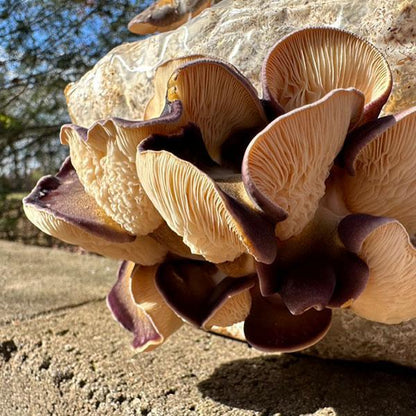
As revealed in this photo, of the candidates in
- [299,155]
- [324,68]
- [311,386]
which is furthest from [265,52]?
[311,386]

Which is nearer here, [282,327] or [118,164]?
[118,164]

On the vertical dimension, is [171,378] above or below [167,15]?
below

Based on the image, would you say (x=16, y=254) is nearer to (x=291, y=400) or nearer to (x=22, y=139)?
(x=291, y=400)

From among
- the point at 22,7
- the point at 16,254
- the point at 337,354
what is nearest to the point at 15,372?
the point at 337,354

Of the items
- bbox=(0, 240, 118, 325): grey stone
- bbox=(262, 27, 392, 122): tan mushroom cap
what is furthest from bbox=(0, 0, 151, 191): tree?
bbox=(262, 27, 392, 122): tan mushroom cap

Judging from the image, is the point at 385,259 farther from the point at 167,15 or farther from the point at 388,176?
the point at 167,15

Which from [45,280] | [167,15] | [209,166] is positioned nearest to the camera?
[209,166]

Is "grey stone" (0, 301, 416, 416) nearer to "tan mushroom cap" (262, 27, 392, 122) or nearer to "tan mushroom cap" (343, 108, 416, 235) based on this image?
"tan mushroom cap" (343, 108, 416, 235)

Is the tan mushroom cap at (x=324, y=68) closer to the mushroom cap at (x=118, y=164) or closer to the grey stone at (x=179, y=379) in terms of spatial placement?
the mushroom cap at (x=118, y=164)
